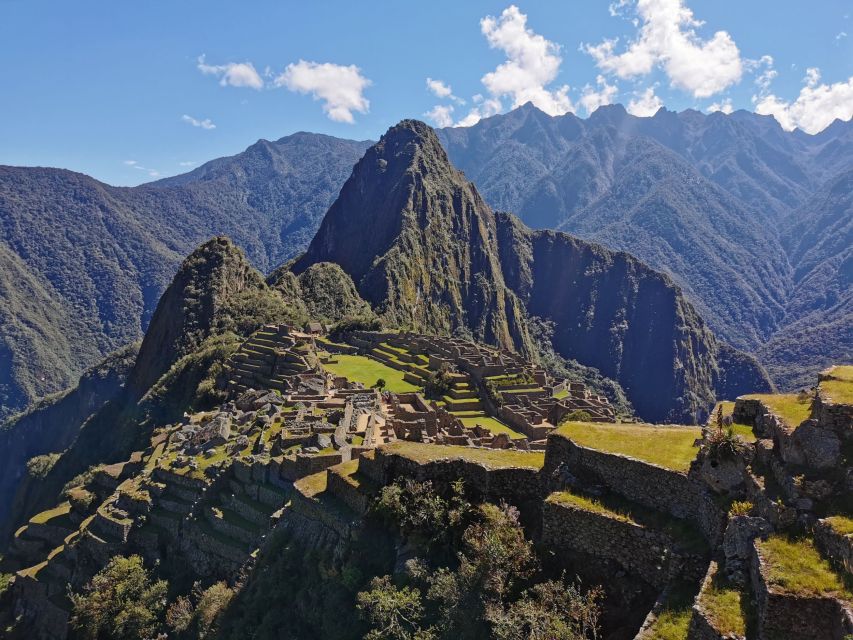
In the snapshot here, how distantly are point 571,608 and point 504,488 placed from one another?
4.22 m

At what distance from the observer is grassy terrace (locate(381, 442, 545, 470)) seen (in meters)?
15.6

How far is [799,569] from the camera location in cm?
795

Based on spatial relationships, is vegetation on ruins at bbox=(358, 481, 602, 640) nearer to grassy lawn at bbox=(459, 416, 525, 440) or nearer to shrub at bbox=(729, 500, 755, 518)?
shrub at bbox=(729, 500, 755, 518)

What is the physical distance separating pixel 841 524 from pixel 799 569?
0.89 meters

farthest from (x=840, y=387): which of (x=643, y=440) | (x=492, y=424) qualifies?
(x=492, y=424)

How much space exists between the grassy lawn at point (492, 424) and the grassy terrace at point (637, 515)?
41599mm

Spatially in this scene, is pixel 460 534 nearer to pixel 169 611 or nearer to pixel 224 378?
pixel 169 611

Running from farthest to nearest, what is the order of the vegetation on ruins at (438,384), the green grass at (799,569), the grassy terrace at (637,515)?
the vegetation on ruins at (438,384) → the grassy terrace at (637,515) → the green grass at (799,569)

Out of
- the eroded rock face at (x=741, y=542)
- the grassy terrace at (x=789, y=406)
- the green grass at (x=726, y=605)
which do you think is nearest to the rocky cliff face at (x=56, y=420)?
the grassy terrace at (x=789, y=406)

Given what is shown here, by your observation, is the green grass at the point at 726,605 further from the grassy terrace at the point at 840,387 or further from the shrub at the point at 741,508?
the grassy terrace at the point at 840,387

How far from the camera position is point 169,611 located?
23.0 meters

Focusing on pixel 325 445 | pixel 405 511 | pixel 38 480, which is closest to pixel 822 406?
pixel 405 511

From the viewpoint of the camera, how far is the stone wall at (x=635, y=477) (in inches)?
446

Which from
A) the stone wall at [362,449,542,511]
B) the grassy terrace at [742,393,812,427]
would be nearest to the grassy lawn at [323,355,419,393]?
the stone wall at [362,449,542,511]
